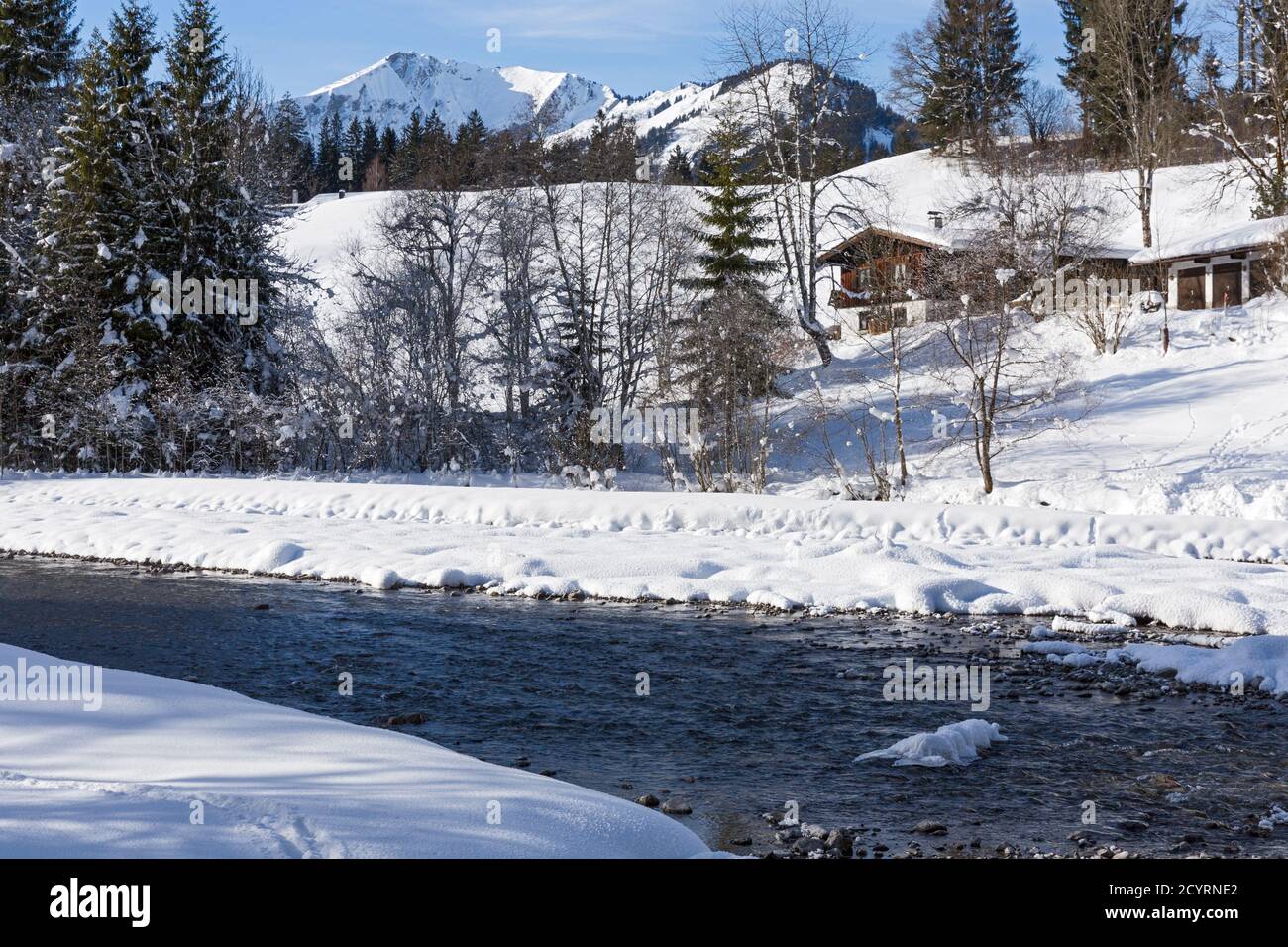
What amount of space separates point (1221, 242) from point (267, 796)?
4379 centimetres

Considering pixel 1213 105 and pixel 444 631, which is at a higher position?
pixel 1213 105

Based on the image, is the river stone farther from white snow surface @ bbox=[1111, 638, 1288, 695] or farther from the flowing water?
white snow surface @ bbox=[1111, 638, 1288, 695]

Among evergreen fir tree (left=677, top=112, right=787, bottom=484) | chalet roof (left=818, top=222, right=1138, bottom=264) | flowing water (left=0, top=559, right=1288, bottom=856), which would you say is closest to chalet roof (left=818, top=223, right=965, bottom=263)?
chalet roof (left=818, top=222, right=1138, bottom=264)

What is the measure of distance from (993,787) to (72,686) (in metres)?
6.75

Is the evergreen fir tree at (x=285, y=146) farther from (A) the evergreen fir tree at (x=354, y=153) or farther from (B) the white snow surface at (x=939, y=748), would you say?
(A) the evergreen fir tree at (x=354, y=153)

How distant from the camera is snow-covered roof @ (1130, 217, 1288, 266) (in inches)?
1576

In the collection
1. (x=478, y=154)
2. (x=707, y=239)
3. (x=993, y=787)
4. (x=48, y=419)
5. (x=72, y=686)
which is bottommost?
(x=993, y=787)

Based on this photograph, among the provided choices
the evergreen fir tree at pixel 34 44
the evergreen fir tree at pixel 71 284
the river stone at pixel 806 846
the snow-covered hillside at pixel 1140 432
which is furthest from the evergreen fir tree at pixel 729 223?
the river stone at pixel 806 846

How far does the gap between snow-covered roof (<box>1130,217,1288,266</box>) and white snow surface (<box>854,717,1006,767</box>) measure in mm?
36593
